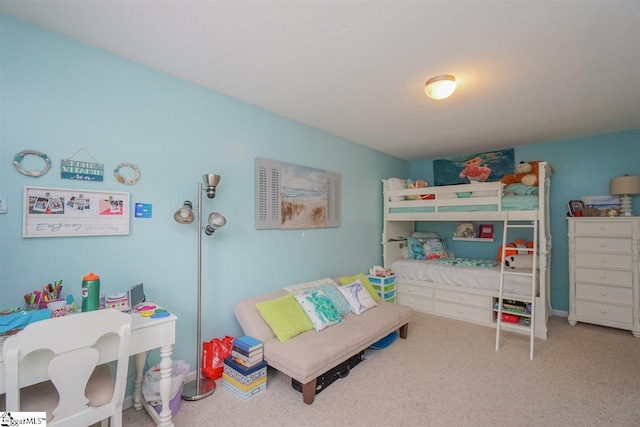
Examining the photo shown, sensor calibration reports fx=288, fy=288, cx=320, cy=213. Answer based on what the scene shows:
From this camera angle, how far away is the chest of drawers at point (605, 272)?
3213mm

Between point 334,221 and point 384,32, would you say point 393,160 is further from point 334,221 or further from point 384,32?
point 384,32

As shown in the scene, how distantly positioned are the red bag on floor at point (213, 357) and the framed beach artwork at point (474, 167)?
3613 millimetres

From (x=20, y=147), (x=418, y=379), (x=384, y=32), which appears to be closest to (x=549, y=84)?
(x=384, y=32)

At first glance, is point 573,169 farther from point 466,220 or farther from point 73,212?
point 73,212

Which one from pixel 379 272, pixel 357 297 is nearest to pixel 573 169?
pixel 379 272

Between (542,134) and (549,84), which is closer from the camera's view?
(549,84)

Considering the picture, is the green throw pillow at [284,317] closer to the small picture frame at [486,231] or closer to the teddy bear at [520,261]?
the teddy bear at [520,261]

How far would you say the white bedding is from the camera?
11.1ft

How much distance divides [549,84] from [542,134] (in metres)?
1.68

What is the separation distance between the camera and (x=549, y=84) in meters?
2.33

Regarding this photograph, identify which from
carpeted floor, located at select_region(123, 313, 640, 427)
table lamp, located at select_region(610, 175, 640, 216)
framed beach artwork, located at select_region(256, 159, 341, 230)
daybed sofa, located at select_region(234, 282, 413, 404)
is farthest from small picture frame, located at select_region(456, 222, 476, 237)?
daybed sofa, located at select_region(234, 282, 413, 404)

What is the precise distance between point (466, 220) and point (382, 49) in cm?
269

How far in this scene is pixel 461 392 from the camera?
219 cm

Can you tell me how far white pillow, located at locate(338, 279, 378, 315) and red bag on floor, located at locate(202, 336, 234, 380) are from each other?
4.11ft
